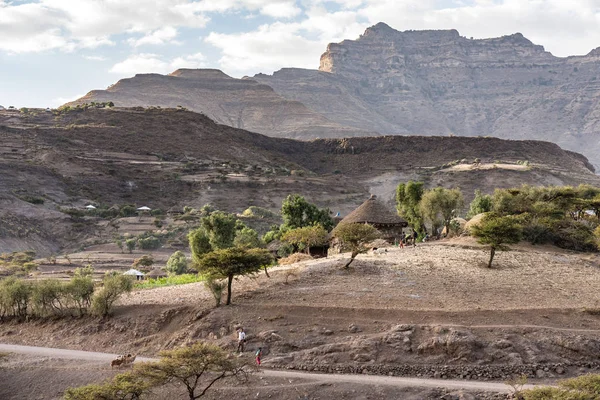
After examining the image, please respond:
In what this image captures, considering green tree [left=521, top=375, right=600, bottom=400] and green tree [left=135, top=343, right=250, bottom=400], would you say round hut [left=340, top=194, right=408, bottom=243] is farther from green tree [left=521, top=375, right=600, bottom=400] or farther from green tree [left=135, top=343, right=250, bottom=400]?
green tree [left=521, top=375, right=600, bottom=400]

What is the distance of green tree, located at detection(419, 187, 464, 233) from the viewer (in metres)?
43.6

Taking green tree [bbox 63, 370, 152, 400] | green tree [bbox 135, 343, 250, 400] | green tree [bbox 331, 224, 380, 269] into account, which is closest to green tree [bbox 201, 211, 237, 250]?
green tree [bbox 331, 224, 380, 269]

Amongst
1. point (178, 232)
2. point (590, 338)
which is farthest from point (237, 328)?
point (178, 232)

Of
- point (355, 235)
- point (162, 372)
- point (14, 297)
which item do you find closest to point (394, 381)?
point (162, 372)

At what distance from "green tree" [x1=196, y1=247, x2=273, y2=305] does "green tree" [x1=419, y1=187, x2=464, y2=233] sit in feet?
68.5

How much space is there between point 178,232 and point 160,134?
159 ft

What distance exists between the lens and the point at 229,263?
25.9m

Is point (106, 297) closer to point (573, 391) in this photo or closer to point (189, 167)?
point (573, 391)

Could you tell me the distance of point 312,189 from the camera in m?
89.9

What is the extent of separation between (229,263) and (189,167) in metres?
70.6

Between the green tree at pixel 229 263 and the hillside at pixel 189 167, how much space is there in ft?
130

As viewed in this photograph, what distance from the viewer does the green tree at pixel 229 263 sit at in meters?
25.9

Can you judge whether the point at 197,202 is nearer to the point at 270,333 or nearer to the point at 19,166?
the point at 19,166

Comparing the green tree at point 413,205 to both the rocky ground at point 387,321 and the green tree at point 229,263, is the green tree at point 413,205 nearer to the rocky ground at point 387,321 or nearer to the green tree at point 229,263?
the rocky ground at point 387,321
